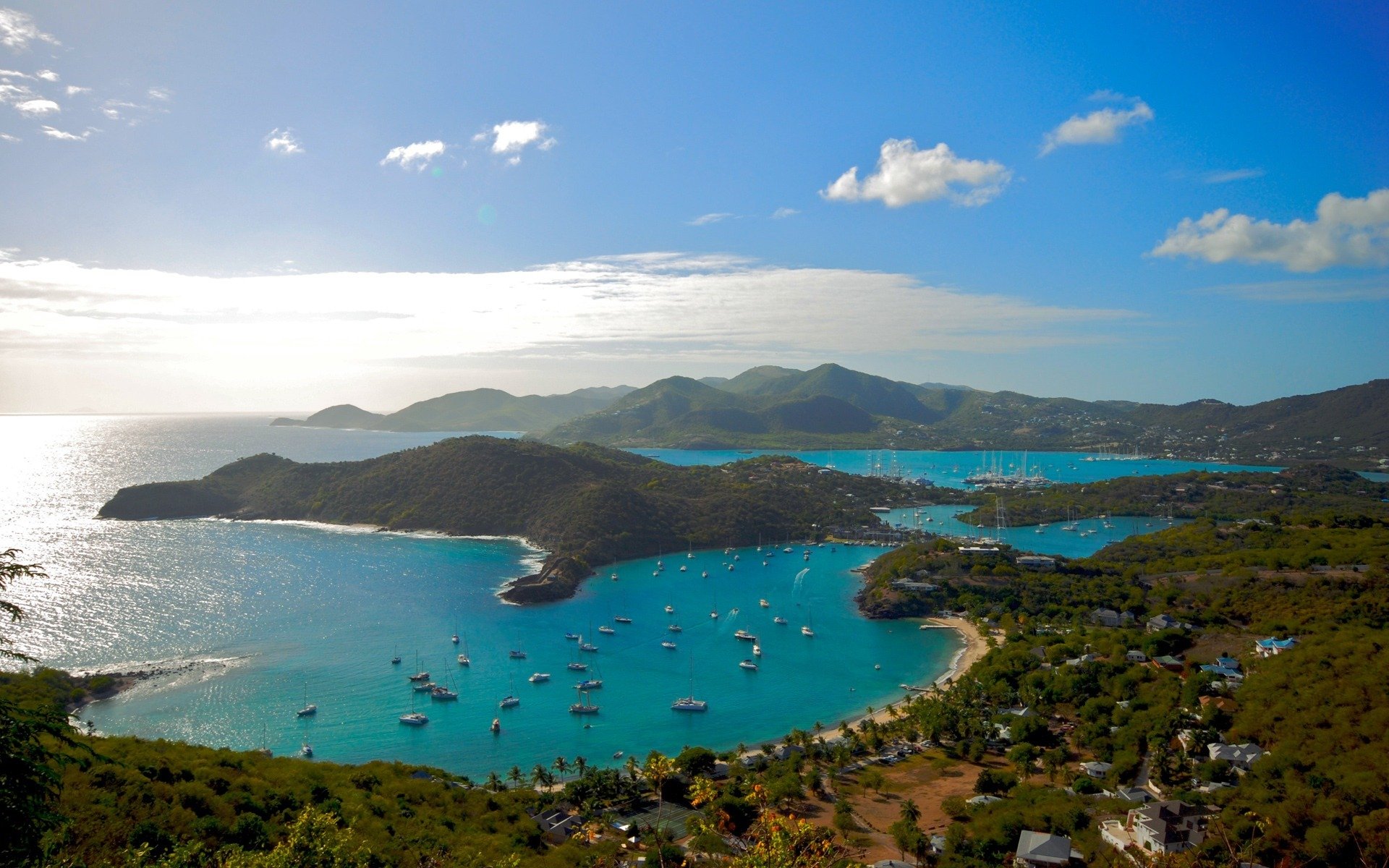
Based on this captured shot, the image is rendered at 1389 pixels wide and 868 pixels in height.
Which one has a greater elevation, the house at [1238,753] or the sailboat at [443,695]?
the house at [1238,753]

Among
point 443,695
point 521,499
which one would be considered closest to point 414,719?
point 443,695

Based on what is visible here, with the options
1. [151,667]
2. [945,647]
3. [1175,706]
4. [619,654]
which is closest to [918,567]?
[945,647]

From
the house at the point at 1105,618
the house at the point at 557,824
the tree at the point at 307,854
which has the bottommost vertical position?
the house at the point at 557,824

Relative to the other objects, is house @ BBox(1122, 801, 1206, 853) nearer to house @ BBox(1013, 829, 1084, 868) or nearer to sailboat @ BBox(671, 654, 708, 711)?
house @ BBox(1013, 829, 1084, 868)

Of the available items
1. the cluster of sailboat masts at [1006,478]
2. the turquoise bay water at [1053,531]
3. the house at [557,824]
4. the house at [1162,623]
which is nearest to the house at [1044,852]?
the house at [557,824]

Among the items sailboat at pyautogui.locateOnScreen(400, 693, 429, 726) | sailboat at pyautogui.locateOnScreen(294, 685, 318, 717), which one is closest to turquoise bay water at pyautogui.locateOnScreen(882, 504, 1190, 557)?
sailboat at pyautogui.locateOnScreen(400, 693, 429, 726)

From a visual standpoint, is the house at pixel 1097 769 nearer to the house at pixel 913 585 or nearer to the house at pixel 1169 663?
the house at pixel 1169 663

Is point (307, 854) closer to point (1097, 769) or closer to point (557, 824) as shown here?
point (557, 824)
